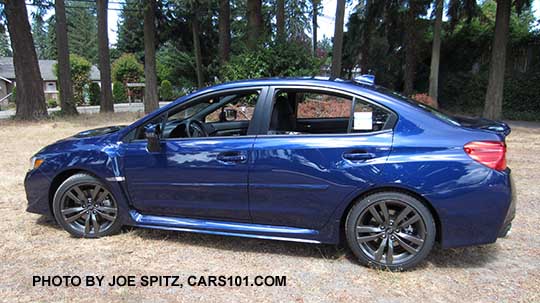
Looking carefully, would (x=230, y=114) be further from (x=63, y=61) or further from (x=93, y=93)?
(x=93, y=93)

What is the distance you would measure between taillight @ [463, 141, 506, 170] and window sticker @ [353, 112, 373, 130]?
0.74 meters

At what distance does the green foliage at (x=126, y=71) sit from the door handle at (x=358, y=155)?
42825 mm

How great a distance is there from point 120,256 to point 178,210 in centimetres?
65

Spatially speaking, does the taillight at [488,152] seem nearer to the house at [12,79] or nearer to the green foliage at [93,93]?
the green foliage at [93,93]

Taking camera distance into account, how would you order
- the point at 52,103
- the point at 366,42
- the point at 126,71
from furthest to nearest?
1. the point at 126,71
2. the point at 52,103
3. the point at 366,42

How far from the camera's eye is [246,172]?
10.8 ft

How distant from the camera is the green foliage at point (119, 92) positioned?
41309 mm

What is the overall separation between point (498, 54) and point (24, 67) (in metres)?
17.6

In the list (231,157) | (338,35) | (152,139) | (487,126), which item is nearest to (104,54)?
(338,35)

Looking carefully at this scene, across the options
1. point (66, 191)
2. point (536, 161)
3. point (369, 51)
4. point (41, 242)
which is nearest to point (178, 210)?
point (66, 191)

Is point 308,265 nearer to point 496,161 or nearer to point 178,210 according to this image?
point 178,210

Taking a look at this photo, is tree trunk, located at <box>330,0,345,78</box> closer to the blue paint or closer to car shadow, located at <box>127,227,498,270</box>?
the blue paint

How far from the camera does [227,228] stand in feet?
11.3

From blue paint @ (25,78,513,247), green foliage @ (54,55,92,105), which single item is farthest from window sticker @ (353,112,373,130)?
green foliage @ (54,55,92,105)
